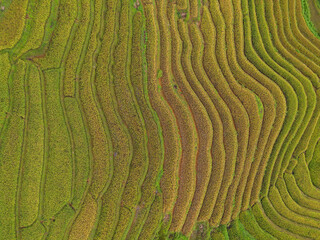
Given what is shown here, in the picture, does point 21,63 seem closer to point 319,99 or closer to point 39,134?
point 39,134

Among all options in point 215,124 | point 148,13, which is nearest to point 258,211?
point 215,124

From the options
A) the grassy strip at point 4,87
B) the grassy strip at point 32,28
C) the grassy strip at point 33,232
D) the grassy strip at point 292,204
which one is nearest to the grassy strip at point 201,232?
the grassy strip at point 292,204

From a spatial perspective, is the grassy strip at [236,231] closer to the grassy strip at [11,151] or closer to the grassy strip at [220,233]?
the grassy strip at [220,233]

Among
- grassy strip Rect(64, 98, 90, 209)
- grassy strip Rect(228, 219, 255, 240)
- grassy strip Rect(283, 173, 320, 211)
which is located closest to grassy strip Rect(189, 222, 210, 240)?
grassy strip Rect(228, 219, 255, 240)

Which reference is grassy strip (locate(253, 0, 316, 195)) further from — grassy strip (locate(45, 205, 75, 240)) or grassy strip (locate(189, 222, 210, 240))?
grassy strip (locate(45, 205, 75, 240))

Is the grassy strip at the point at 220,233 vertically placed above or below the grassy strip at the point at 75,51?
below

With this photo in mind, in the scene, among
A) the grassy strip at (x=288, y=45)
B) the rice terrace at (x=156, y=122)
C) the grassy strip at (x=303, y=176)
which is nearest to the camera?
the rice terrace at (x=156, y=122)

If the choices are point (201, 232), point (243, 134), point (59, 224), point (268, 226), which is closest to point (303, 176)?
point (268, 226)
